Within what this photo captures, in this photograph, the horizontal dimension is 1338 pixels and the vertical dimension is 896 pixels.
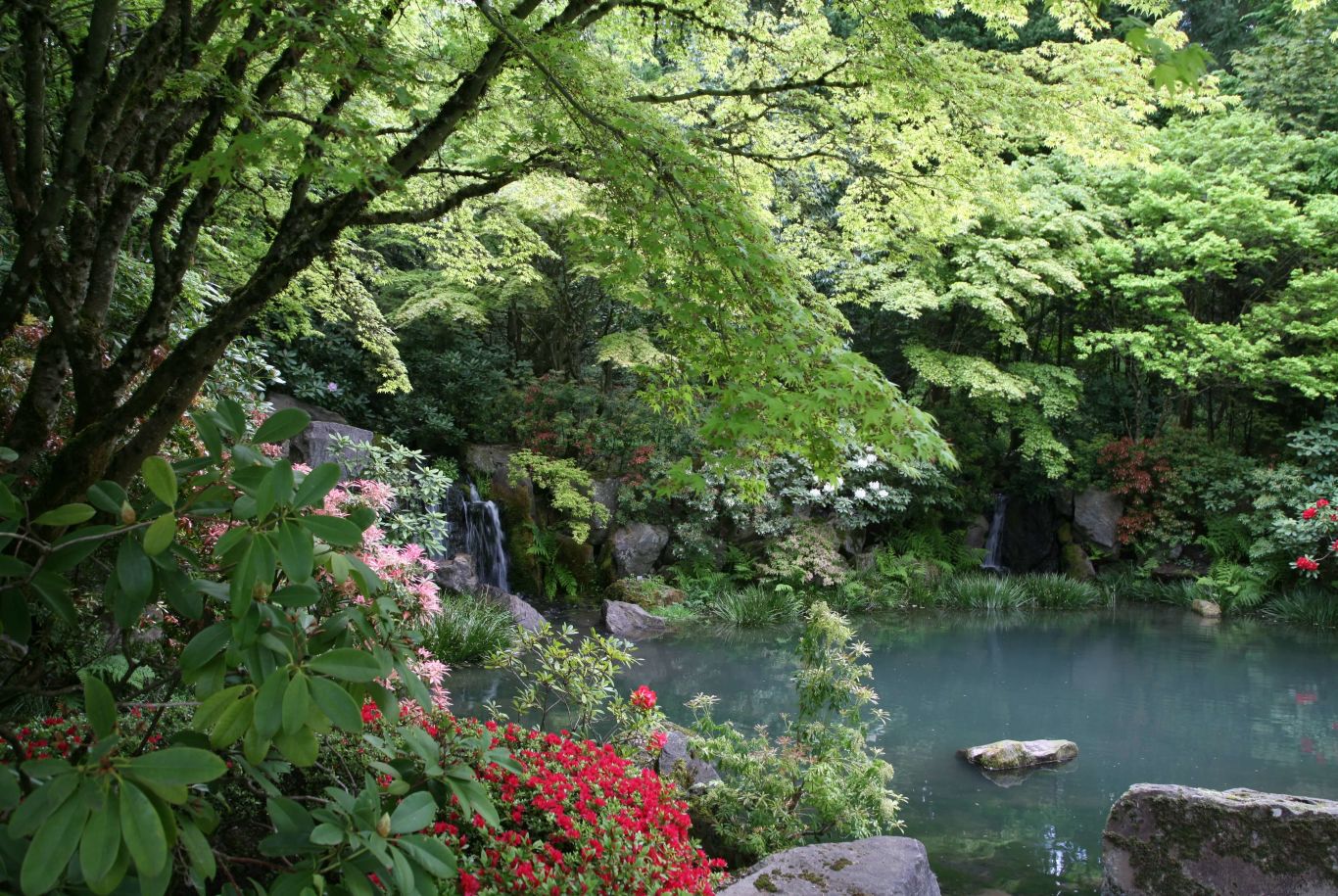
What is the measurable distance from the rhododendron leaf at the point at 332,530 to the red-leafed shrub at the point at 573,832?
38.0 inches

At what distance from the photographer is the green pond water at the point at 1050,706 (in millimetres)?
4727

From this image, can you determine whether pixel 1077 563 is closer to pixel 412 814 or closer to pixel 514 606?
pixel 514 606

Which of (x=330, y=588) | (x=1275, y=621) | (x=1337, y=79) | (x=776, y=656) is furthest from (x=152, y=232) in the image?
(x=1337, y=79)

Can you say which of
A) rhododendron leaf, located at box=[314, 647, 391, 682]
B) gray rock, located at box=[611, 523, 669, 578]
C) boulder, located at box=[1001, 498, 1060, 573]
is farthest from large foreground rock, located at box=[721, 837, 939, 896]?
boulder, located at box=[1001, 498, 1060, 573]

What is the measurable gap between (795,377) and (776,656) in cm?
745

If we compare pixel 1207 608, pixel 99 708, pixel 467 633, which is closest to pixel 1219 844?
pixel 99 708

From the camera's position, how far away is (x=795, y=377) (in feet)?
6.83

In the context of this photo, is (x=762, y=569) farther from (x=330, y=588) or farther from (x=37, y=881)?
(x=37, y=881)

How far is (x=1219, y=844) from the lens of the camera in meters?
3.72

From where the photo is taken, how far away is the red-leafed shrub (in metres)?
2.10

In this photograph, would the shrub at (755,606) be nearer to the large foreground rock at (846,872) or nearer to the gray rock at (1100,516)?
the gray rock at (1100,516)

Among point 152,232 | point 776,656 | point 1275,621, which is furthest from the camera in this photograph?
point 1275,621

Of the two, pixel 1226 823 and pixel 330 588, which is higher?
pixel 330 588

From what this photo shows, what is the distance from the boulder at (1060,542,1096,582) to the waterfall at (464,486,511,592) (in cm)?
870
